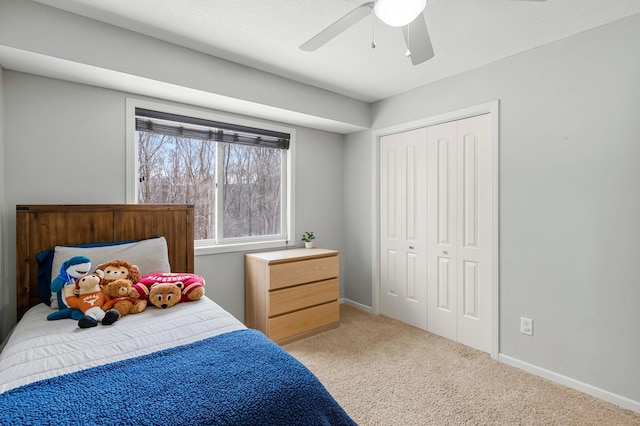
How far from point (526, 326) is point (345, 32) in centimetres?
256

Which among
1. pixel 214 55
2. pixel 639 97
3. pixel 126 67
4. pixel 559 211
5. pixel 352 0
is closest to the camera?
pixel 352 0

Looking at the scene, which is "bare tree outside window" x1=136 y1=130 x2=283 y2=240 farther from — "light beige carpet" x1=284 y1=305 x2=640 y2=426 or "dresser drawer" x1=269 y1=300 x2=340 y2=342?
"light beige carpet" x1=284 y1=305 x2=640 y2=426

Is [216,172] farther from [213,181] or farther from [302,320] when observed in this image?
[302,320]

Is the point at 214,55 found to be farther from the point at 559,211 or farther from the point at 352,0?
the point at 559,211

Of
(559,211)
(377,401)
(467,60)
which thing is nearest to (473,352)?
(377,401)

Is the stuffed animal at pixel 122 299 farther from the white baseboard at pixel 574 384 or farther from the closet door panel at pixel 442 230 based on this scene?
the white baseboard at pixel 574 384

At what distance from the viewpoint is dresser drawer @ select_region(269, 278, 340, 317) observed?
A: 113 inches

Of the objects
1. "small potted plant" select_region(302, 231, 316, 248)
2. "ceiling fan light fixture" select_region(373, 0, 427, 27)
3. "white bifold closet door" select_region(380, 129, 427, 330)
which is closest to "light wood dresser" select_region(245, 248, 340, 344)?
"small potted plant" select_region(302, 231, 316, 248)

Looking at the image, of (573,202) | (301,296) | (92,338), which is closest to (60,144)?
(92,338)

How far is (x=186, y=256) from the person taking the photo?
104 inches

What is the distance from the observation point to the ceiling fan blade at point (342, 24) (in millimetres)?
1474

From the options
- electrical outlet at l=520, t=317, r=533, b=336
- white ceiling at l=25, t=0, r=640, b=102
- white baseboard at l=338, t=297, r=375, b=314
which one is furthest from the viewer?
white baseboard at l=338, t=297, r=375, b=314

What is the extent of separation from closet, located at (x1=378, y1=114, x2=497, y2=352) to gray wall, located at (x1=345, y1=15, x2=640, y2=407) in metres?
0.19

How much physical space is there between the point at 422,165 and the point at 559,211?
1249 millimetres
